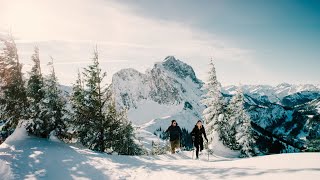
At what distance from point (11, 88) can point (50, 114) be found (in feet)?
20.6

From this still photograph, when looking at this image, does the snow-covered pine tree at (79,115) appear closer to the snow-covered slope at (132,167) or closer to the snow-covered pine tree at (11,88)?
the snow-covered pine tree at (11,88)

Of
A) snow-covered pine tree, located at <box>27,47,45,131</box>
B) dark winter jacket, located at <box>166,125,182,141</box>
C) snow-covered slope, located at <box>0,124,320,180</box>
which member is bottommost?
snow-covered slope, located at <box>0,124,320,180</box>

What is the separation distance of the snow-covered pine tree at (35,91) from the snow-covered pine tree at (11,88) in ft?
5.81

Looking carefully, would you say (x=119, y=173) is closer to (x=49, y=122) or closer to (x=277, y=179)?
(x=277, y=179)

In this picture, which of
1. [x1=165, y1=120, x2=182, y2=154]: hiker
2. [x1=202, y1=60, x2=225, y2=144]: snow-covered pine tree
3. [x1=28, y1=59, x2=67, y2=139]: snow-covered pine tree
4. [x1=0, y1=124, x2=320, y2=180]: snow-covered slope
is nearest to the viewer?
[x1=0, y1=124, x2=320, y2=180]: snow-covered slope

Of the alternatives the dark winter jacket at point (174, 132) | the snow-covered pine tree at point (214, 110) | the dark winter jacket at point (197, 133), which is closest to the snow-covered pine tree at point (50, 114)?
the dark winter jacket at point (174, 132)

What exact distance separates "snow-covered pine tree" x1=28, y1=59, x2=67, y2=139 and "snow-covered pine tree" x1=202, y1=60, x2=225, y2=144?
17.6m

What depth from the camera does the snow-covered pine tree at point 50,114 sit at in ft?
91.5

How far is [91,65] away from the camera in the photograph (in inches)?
1256

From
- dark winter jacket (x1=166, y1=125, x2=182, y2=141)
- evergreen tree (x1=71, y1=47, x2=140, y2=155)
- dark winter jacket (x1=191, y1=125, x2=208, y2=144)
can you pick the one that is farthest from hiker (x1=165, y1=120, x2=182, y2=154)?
evergreen tree (x1=71, y1=47, x2=140, y2=155)

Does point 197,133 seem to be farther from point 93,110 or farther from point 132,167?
point 93,110

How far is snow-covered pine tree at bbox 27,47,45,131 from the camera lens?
2820cm

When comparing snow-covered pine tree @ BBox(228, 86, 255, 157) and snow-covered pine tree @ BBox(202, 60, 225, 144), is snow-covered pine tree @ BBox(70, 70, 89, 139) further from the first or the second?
snow-covered pine tree @ BBox(228, 86, 255, 157)

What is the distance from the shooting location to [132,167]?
17047 mm
